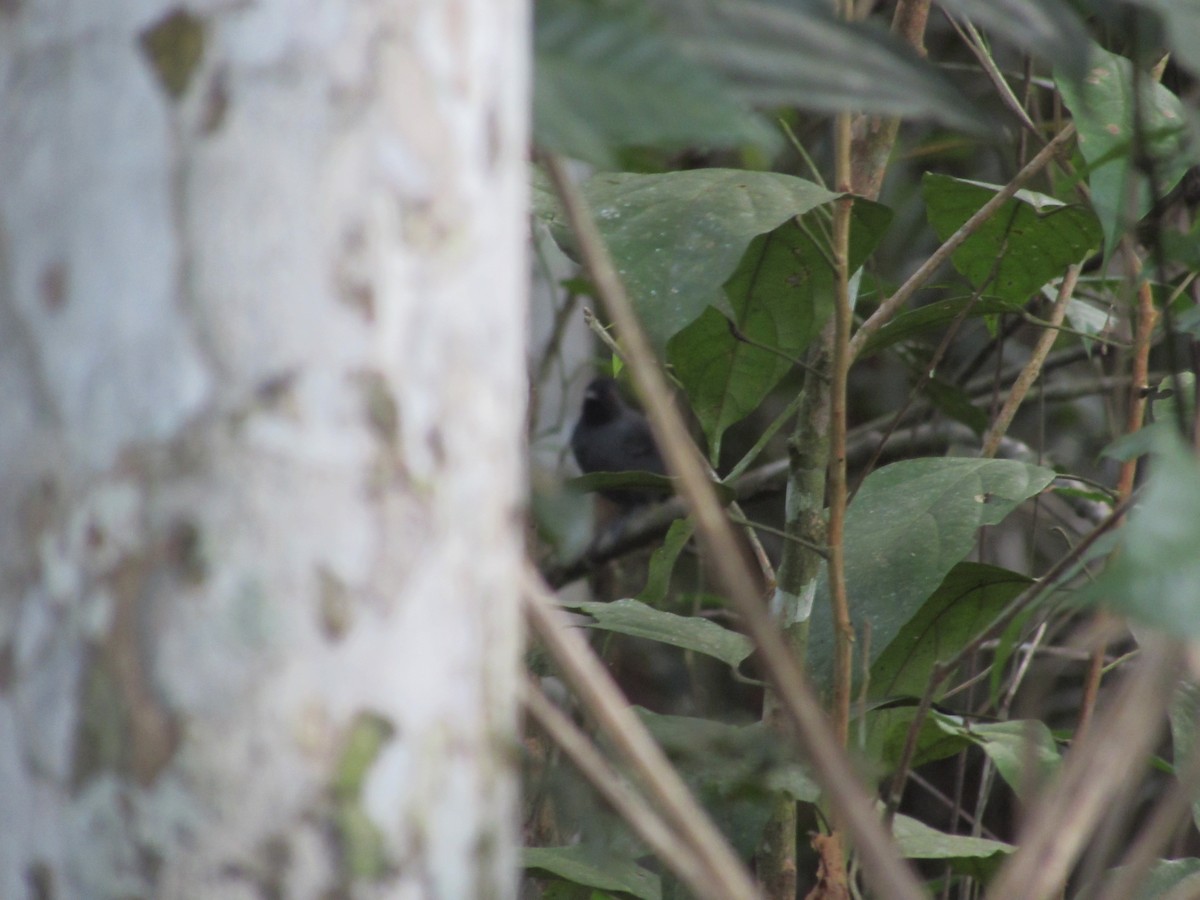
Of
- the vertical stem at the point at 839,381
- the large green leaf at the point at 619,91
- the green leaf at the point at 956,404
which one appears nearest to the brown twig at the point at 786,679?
the large green leaf at the point at 619,91

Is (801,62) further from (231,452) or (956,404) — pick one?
(956,404)

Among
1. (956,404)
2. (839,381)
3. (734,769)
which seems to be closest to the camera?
(734,769)

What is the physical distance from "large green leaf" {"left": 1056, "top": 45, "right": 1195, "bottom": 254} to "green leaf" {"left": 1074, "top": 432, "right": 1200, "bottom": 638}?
0.24 m

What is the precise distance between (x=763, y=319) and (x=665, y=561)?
253mm

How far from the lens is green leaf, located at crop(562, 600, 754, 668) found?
92cm

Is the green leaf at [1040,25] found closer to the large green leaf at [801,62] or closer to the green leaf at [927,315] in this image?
the large green leaf at [801,62]

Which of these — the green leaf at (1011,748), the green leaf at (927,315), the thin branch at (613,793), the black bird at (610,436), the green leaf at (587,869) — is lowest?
the black bird at (610,436)

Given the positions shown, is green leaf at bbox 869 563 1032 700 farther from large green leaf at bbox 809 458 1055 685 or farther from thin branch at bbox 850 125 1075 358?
thin branch at bbox 850 125 1075 358

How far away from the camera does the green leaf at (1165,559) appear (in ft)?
1.06

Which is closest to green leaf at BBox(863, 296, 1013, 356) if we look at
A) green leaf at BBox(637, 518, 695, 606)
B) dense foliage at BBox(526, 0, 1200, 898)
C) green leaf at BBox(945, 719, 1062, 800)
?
dense foliage at BBox(526, 0, 1200, 898)

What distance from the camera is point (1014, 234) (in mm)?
1084

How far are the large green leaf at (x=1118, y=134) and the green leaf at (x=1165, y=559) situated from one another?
0.79 feet

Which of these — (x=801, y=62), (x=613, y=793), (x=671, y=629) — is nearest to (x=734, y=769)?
(x=671, y=629)

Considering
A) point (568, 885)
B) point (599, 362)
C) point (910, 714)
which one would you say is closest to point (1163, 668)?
point (910, 714)
